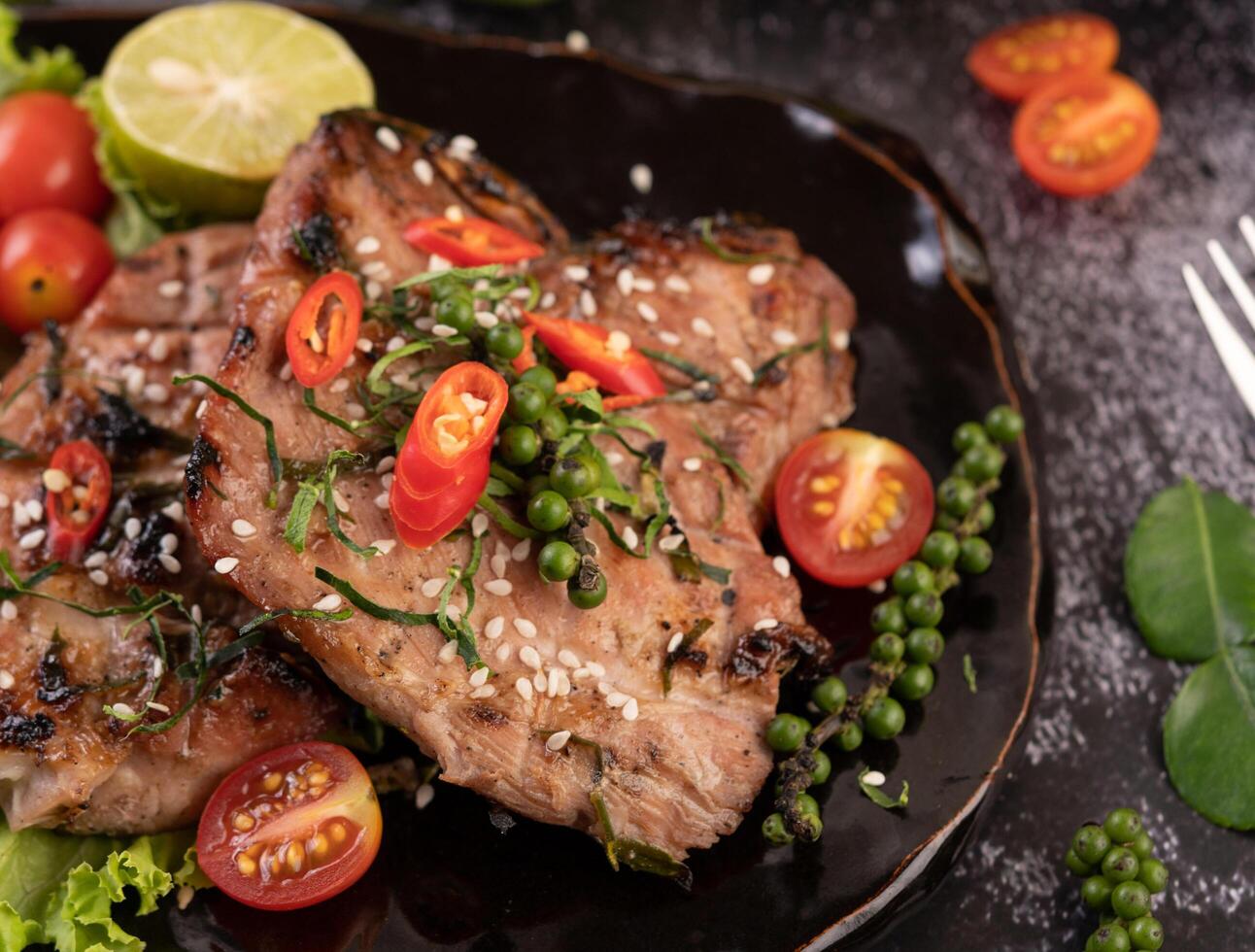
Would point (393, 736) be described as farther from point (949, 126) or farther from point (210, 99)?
point (949, 126)

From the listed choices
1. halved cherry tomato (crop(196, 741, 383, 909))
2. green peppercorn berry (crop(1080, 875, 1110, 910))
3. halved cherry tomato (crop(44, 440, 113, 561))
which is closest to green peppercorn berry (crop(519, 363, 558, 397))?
halved cherry tomato (crop(196, 741, 383, 909))

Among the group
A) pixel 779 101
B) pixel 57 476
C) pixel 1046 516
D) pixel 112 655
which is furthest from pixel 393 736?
pixel 779 101

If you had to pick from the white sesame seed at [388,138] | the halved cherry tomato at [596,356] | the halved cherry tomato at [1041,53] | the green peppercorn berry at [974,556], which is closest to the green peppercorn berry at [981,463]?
the green peppercorn berry at [974,556]

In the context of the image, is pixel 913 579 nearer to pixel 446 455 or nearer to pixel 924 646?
pixel 924 646

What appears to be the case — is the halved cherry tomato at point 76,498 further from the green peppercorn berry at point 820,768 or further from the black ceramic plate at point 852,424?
the green peppercorn berry at point 820,768

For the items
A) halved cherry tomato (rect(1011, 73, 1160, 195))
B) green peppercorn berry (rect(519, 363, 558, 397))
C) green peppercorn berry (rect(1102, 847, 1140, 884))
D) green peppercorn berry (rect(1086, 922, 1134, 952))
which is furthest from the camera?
halved cherry tomato (rect(1011, 73, 1160, 195))

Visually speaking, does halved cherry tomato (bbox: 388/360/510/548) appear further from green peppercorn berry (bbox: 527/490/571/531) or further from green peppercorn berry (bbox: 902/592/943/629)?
green peppercorn berry (bbox: 902/592/943/629)
